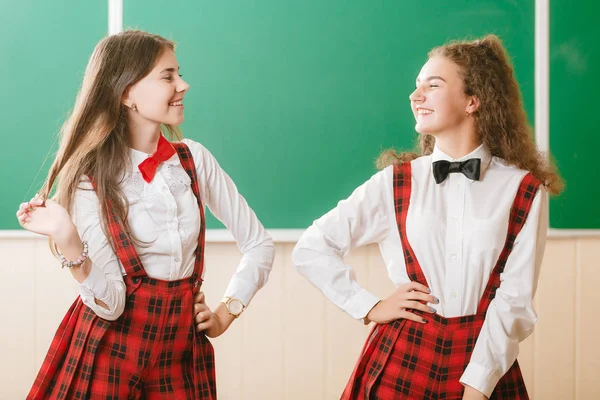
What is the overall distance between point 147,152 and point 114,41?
A: 0.29m

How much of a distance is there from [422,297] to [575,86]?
160 cm

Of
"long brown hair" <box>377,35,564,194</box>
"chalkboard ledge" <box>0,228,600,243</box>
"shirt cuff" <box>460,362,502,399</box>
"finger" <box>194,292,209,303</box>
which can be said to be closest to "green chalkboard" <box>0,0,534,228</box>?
"chalkboard ledge" <box>0,228,600,243</box>

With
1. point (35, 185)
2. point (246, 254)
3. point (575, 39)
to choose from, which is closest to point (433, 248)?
point (246, 254)

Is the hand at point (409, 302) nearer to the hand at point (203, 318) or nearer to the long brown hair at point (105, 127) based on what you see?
the hand at point (203, 318)

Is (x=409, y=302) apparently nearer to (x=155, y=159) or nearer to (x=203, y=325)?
(x=203, y=325)

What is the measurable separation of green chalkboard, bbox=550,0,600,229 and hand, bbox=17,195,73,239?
6.97ft

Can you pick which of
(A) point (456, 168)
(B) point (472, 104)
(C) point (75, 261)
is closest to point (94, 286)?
(C) point (75, 261)

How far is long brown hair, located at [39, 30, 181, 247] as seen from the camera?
1651 millimetres

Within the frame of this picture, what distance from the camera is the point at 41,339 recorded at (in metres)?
3.04

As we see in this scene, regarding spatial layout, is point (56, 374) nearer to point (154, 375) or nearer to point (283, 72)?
point (154, 375)

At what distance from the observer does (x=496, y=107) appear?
186 cm

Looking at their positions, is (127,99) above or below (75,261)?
above

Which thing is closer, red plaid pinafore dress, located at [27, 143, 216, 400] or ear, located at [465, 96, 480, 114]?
red plaid pinafore dress, located at [27, 143, 216, 400]

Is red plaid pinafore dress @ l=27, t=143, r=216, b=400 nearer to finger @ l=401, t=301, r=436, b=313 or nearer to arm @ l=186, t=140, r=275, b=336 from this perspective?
arm @ l=186, t=140, r=275, b=336
